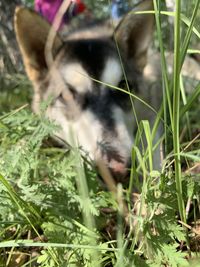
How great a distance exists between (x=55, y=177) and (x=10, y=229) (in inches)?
11.6

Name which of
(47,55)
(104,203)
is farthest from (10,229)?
(47,55)

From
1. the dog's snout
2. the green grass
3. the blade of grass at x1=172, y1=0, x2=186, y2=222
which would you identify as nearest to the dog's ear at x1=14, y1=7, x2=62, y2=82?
the green grass

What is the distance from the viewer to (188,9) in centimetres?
189

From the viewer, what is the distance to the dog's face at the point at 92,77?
2367 millimetres

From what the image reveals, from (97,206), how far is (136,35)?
1.53m

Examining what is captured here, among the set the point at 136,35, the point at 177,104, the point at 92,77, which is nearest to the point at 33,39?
the point at 92,77

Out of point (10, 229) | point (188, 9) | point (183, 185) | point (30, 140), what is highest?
point (188, 9)

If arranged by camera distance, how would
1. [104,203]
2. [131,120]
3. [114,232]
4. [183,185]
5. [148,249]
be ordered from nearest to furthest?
[148,249], [183,185], [104,203], [114,232], [131,120]

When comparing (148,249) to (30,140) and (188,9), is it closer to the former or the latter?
(30,140)

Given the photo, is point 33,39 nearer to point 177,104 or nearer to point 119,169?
point 119,169

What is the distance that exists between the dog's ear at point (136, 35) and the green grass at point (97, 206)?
111 cm

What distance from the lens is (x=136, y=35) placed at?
290cm

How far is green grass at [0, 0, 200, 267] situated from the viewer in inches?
57.0

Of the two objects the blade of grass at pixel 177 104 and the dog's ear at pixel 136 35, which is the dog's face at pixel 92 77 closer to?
the dog's ear at pixel 136 35
